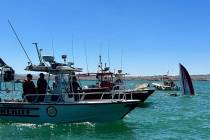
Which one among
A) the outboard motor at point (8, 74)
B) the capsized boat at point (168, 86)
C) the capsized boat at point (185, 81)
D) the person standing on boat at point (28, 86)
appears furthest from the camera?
the capsized boat at point (168, 86)

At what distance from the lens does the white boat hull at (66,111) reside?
2353cm

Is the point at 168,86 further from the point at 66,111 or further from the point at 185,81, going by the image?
the point at 66,111

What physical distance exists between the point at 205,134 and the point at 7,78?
9.95 meters

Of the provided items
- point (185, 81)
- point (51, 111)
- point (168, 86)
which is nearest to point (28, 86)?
point (51, 111)

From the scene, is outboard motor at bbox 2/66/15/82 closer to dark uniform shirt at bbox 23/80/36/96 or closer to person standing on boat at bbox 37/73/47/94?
dark uniform shirt at bbox 23/80/36/96

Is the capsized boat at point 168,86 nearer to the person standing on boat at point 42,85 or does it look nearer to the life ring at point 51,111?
the person standing on boat at point 42,85

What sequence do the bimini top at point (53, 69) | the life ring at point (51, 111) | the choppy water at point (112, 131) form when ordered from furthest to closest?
the bimini top at point (53, 69), the life ring at point (51, 111), the choppy water at point (112, 131)

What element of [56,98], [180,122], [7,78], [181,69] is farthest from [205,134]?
[181,69]

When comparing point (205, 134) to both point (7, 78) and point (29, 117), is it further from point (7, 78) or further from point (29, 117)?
point (7, 78)

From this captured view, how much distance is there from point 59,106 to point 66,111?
1.32ft

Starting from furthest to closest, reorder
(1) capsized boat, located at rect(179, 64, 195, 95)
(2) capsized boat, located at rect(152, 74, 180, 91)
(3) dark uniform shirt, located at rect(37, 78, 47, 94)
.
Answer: (2) capsized boat, located at rect(152, 74, 180, 91), (1) capsized boat, located at rect(179, 64, 195, 95), (3) dark uniform shirt, located at rect(37, 78, 47, 94)

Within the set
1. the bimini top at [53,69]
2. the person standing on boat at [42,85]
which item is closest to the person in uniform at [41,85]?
the person standing on boat at [42,85]

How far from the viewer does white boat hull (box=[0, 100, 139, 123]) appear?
23531 millimetres

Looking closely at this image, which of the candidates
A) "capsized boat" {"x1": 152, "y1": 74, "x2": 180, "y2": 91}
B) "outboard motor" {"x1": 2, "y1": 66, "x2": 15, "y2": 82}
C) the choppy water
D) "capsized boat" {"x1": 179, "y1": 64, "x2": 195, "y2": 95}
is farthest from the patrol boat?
"capsized boat" {"x1": 152, "y1": 74, "x2": 180, "y2": 91}
